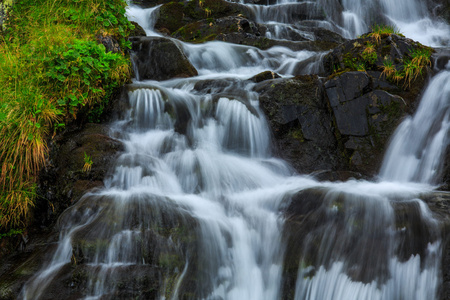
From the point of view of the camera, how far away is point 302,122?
6.30 m

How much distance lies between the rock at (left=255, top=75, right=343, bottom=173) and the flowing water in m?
0.34

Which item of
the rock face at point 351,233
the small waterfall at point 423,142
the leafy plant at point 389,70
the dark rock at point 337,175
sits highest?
the leafy plant at point 389,70

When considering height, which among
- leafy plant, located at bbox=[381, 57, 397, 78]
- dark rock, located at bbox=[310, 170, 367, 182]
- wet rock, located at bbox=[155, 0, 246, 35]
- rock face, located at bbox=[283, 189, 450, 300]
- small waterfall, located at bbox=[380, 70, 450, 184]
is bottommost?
rock face, located at bbox=[283, 189, 450, 300]

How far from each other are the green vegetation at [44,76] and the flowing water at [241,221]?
0.66m

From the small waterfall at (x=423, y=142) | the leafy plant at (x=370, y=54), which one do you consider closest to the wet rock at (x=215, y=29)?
the leafy plant at (x=370, y=54)

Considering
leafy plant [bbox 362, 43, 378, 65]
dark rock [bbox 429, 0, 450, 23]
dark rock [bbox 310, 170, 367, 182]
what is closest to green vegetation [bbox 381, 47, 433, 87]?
leafy plant [bbox 362, 43, 378, 65]

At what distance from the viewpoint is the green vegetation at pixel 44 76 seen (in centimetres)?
437

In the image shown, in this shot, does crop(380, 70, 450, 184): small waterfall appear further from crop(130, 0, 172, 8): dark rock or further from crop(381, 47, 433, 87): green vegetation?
crop(130, 0, 172, 8): dark rock

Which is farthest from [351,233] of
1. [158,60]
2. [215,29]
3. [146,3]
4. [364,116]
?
[146,3]

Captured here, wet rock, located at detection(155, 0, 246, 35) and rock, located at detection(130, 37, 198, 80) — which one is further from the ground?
wet rock, located at detection(155, 0, 246, 35)

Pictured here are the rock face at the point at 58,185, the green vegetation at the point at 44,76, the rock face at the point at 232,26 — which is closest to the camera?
the rock face at the point at 58,185

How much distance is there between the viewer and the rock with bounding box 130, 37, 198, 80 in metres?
8.27

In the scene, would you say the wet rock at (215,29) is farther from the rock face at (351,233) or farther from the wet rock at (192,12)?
the rock face at (351,233)

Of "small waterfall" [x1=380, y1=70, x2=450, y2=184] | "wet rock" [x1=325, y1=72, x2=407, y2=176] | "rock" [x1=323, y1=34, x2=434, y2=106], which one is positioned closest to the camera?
"small waterfall" [x1=380, y1=70, x2=450, y2=184]
